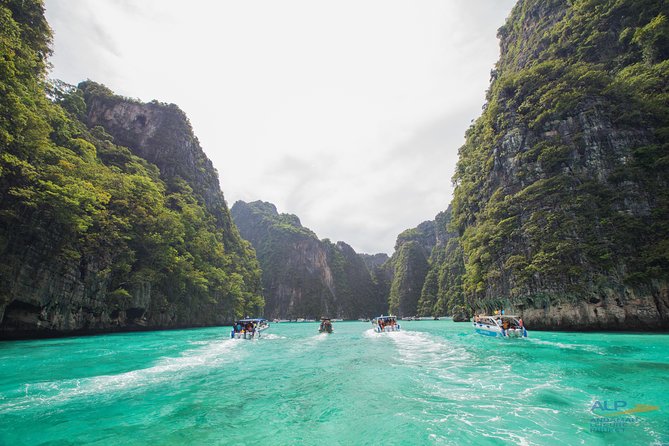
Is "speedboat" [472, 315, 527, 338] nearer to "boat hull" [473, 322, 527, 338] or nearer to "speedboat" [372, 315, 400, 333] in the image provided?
"boat hull" [473, 322, 527, 338]

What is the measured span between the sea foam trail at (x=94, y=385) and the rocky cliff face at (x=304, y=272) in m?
118

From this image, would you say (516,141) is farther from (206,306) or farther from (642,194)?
(206,306)

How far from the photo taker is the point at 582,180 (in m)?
32.2

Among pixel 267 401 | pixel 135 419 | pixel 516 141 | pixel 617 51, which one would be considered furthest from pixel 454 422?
pixel 617 51

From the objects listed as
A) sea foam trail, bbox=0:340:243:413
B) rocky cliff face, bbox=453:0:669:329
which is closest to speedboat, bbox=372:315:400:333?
rocky cliff face, bbox=453:0:669:329

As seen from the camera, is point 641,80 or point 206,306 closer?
point 641,80

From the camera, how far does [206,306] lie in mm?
55969

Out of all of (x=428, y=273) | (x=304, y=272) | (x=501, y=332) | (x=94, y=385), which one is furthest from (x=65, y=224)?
(x=428, y=273)

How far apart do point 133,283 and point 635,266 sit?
51001mm

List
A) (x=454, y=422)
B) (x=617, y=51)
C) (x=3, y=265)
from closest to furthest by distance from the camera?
(x=454, y=422)
(x=3, y=265)
(x=617, y=51)

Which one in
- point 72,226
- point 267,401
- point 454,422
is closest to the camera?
point 454,422

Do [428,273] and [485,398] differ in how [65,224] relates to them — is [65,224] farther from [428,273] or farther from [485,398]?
[428,273]

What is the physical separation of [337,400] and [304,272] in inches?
5169

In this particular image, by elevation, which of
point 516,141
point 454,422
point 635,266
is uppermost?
point 516,141
